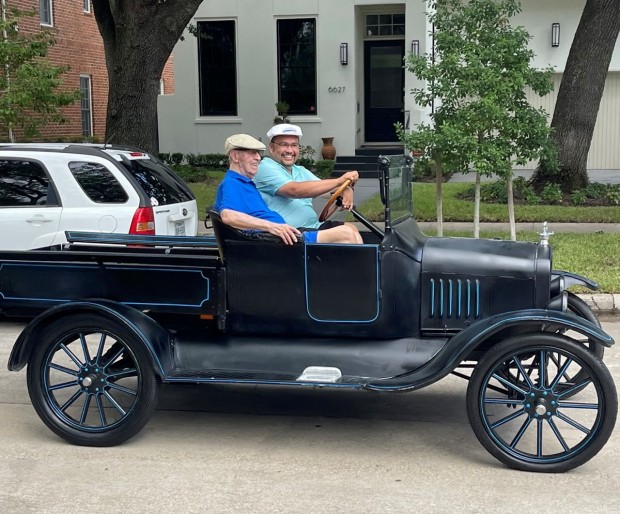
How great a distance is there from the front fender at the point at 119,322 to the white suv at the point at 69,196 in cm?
302

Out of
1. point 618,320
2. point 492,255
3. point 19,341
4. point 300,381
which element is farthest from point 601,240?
point 19,341

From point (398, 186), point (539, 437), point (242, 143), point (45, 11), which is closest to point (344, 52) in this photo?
point (45, 11)

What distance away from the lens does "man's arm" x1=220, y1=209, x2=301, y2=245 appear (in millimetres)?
5117

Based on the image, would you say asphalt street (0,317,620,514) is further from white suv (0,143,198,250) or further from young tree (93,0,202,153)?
young tree (93,0,202,153)

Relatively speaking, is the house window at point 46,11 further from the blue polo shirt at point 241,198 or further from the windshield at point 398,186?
the windshield at point 398,186

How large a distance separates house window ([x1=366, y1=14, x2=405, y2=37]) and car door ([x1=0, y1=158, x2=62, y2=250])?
15228 mm

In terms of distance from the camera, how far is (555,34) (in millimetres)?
21016

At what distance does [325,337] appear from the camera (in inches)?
207

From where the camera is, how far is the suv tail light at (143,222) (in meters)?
8.25

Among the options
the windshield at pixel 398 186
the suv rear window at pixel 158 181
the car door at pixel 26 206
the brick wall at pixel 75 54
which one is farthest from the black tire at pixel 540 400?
the brick wall at pixel 75 54

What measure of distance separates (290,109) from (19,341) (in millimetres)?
17286

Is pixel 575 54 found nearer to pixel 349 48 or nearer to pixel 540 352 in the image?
pixel 349 48

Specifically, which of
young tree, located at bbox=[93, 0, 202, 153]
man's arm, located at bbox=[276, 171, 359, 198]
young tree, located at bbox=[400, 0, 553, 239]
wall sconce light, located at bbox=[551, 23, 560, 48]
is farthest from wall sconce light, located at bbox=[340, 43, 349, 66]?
man's arm, located at bbox=[276, 171, 359, 198]

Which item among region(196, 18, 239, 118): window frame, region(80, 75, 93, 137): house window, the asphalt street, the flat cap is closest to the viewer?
the asphalt street
